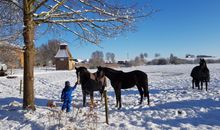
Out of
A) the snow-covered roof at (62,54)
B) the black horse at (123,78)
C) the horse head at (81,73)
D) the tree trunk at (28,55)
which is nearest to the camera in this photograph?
the tree trunk at (28,55)

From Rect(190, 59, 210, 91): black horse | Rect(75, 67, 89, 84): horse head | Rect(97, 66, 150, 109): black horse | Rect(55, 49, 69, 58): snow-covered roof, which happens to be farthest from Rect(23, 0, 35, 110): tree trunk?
Rect(55, 49, 69, 58): snow-covered roof

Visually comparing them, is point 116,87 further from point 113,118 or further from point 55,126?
point 55,126

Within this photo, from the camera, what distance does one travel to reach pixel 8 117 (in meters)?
9.66

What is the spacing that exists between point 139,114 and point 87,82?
332 cm

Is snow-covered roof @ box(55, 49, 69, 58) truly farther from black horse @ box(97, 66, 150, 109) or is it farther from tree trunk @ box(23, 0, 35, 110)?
tree trunk @ box(23, 0, 35, 110)

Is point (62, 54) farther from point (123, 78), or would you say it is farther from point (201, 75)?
point (123, 78)

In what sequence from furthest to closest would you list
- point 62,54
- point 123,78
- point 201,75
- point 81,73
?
point 62,54 → point 201,75 → point 123,78 → point 81,73

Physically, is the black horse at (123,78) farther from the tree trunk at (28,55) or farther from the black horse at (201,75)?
the black horse at (201,75)

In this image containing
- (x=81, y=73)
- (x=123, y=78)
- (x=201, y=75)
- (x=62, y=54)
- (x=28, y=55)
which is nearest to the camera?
(x=28, y=55)

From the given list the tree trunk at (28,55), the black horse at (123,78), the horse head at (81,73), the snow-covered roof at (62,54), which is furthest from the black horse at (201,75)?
the snow-covered roof at (62,54)

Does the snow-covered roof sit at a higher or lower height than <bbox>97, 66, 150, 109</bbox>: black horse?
higher

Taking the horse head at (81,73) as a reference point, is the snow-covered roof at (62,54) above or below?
above

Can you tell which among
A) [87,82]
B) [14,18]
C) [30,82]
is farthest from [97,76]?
[14,18]

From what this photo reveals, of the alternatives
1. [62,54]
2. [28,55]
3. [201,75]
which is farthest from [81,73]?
[62,54]
